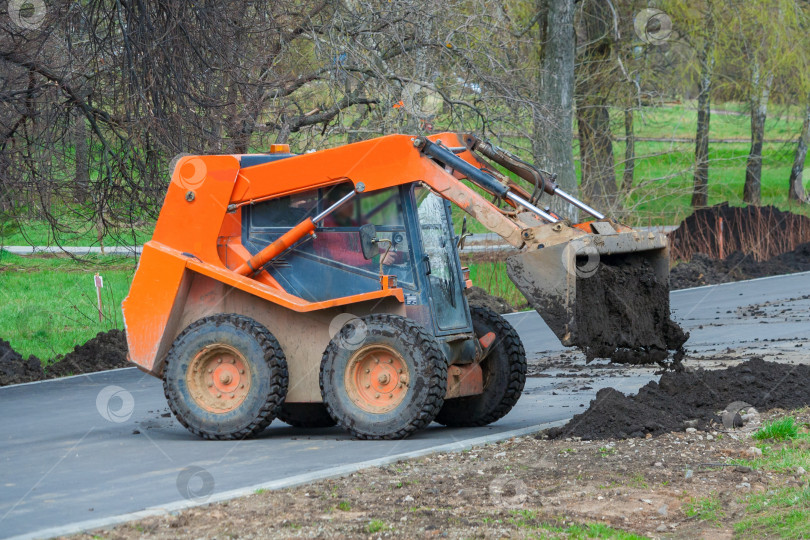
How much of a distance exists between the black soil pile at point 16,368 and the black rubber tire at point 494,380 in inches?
246

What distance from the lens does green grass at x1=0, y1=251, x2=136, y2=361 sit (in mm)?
17562

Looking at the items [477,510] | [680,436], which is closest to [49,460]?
[477,510]

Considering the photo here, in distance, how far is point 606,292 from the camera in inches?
358

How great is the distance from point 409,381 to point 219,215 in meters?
2.38

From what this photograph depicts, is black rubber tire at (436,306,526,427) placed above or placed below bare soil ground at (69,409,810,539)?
above

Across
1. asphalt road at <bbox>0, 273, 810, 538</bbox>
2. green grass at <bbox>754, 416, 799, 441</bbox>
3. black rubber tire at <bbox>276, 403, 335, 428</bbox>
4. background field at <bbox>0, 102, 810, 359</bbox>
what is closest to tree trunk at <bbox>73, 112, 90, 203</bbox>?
background field at <bbox>0, 102, 810, 359</bbox>

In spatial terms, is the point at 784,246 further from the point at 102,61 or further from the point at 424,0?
the point at 102,61

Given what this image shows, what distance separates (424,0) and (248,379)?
11.2 metres

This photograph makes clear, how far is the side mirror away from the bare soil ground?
2.04 metres

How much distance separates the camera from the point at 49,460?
8.52 m

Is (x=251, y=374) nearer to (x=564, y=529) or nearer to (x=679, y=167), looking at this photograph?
(x=564, y=529)

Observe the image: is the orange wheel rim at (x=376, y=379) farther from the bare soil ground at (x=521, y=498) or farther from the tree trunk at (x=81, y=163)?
the tree trunk at (x=81, y=163)

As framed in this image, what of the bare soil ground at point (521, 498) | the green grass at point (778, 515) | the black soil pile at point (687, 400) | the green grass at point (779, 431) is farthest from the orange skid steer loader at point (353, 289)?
the green grass at point (778, 515)

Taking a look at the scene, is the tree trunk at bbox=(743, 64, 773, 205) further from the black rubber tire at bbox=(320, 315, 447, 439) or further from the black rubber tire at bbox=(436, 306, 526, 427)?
the black rubber tire at bbox=(320, 315, 447, 439)
